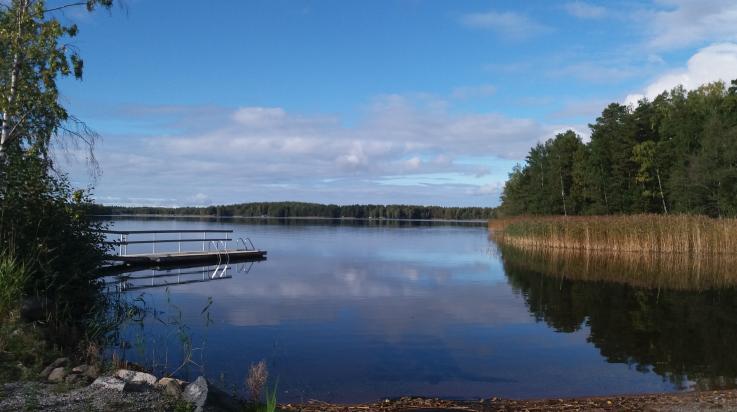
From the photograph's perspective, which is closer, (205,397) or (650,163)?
(205,397)

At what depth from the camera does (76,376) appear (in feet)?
21.8

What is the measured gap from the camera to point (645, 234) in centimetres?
3441

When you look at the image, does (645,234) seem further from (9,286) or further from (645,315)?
(9,286)

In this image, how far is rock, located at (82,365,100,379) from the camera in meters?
6.78

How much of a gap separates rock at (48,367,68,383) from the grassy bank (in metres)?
34.4

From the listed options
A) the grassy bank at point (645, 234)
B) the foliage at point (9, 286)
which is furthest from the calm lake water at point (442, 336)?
the grassy bank at point (645, 234)

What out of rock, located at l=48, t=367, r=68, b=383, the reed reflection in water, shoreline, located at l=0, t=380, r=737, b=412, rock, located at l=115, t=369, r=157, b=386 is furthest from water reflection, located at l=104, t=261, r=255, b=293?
the reed reflection in water

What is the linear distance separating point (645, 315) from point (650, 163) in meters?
41.7

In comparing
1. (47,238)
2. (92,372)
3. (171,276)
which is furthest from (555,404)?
(171,276)

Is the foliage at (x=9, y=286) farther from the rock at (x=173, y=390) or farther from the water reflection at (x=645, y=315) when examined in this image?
the water reflection at (x=645, y=315)

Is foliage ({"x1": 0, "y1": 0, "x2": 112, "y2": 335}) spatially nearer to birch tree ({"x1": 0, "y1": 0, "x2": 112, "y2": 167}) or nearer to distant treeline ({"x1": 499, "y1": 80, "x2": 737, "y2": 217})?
birch tree ({"x1": 0, "y1": 0, "x2": 112, "y2": 167})

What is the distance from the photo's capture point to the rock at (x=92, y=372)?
6782 mm

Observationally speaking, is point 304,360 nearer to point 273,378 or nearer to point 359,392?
point 273,378

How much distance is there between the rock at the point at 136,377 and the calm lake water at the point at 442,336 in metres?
2.02
